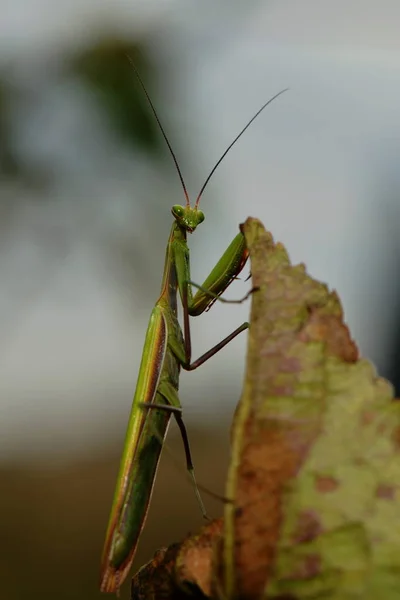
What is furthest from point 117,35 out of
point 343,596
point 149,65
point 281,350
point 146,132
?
point 343,596

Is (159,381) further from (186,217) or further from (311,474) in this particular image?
(311,474)

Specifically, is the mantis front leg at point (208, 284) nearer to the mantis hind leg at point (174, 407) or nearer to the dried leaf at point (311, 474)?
the mantis hind leg at point (174, 407)

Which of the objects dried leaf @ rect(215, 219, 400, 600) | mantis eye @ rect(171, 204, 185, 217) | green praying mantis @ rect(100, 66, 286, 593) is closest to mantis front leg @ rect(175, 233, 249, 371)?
green praying mantis @ rect(100, 66, 286, 593)

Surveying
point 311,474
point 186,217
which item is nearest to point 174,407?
point 186,217

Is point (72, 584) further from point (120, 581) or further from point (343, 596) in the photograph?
point (343, 596)

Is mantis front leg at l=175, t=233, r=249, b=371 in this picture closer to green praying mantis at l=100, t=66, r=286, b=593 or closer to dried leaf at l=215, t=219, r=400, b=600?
green praying mantis at l=100, t=66, r=286, b=593

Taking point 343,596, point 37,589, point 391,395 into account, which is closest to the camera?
point 343,596

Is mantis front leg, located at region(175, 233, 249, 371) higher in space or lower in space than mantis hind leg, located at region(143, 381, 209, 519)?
higher
